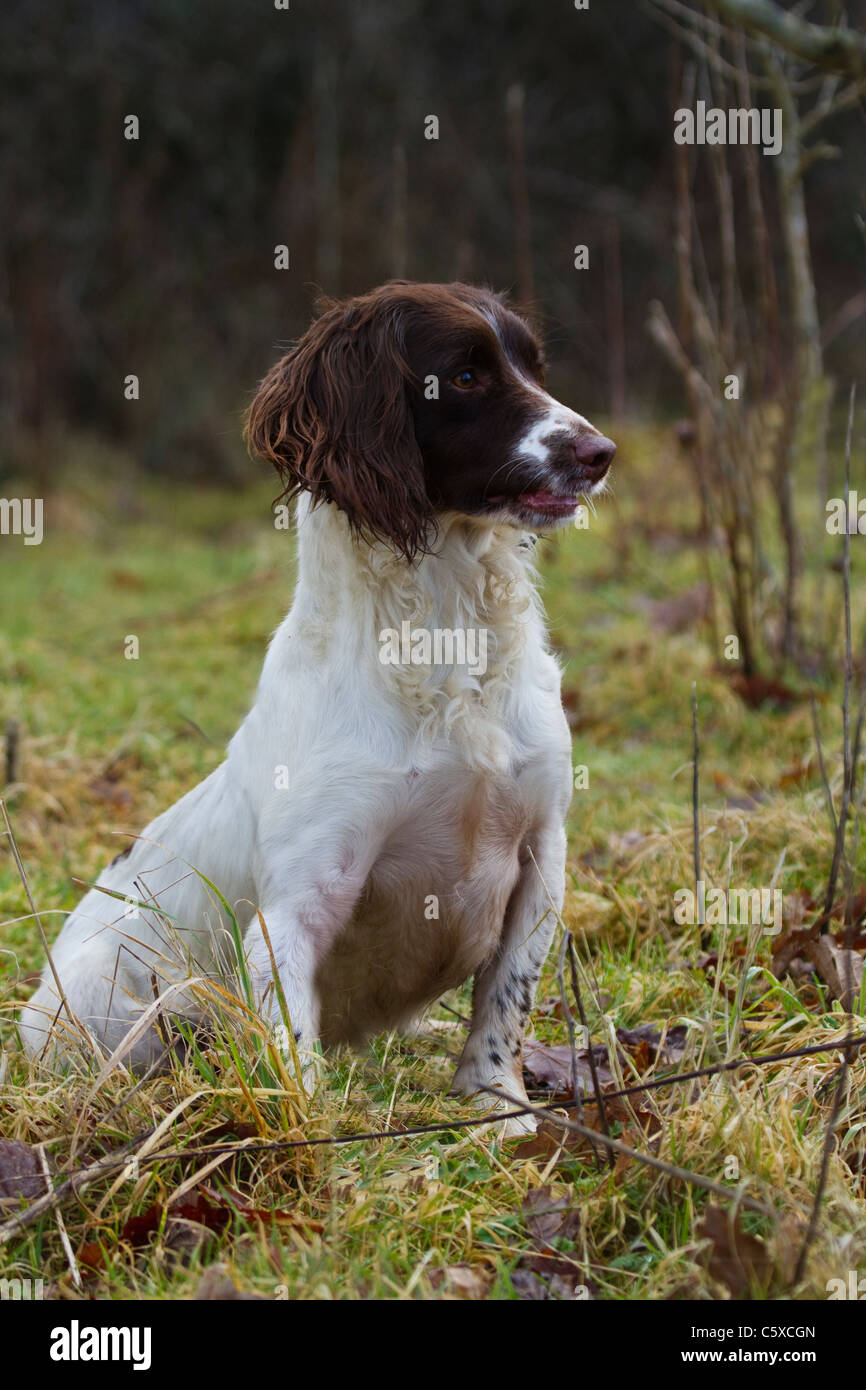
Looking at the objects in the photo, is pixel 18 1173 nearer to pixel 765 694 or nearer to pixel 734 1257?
pixel 734 1257

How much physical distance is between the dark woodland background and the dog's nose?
423 inches

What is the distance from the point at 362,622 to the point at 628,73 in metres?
15.4

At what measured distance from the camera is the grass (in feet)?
6.23

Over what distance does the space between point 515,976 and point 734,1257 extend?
90cm

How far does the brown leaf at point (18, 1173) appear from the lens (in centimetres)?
207

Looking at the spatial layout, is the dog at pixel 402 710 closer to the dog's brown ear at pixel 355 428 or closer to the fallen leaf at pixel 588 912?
the dog's brown ear at pixel 355 428

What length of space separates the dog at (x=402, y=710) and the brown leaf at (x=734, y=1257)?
0.64 meters

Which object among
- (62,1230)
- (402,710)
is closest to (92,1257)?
(62,1230)

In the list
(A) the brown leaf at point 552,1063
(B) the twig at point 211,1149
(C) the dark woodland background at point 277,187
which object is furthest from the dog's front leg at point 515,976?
(C) the dark woodland background at point 277,187

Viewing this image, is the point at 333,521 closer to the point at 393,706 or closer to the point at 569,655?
the point at 393,706

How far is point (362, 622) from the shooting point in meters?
2.48
